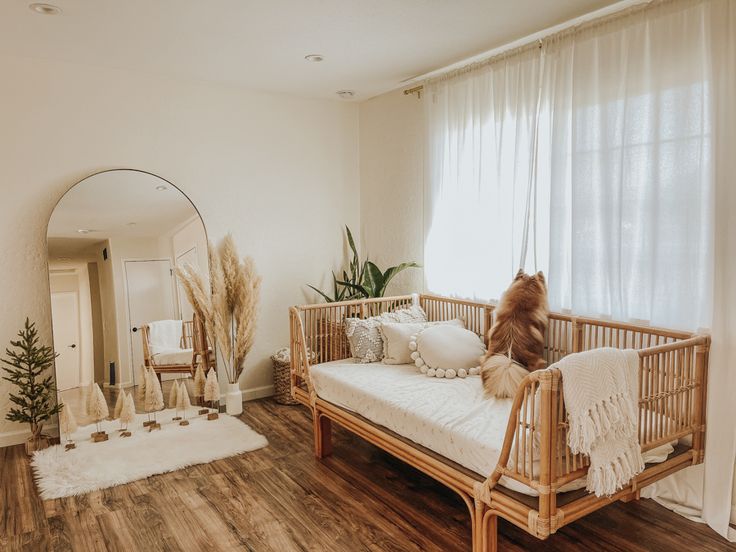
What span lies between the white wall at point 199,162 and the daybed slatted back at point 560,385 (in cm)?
105

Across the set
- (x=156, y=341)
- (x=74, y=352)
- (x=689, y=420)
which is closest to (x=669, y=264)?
(x=689, y=420)

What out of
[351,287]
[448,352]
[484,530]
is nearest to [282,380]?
[351,287]

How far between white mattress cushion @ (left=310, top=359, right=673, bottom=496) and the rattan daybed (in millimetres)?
37

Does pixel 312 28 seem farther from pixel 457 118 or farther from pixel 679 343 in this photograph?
pixel 679 343

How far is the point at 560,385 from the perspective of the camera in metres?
1.83

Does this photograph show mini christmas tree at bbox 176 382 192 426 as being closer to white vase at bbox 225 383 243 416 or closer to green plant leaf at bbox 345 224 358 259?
white vase at bbox 225 383 243 416

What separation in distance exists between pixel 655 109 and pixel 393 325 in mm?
1779

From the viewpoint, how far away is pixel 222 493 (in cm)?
279

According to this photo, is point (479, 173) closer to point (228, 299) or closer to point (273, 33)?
point (273, 33)

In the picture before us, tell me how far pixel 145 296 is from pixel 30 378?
86 cm

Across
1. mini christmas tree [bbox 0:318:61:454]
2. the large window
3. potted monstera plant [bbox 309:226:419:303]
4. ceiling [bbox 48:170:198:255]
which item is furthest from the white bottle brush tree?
the large window

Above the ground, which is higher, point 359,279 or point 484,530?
point 359,279

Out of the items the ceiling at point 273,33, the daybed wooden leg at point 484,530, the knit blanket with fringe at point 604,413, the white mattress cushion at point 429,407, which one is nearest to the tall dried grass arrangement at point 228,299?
the white mattress cushion at point 429,407

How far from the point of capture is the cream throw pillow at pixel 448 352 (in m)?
3.07
